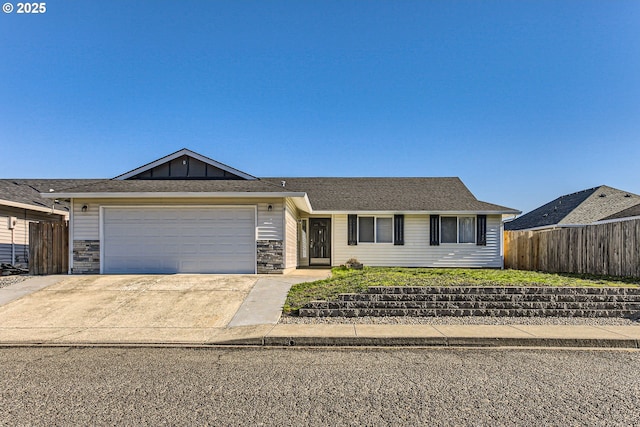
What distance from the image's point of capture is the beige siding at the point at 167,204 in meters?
13.1

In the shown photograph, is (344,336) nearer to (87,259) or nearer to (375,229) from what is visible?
(87,259)

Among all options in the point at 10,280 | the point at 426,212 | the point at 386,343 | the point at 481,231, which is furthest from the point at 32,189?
the point at 481,231

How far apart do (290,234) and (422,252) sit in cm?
596

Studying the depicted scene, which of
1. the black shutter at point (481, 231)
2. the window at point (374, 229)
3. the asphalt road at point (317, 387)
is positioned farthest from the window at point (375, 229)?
the asphalt road at point (317, 387)

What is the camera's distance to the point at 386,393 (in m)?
4.62

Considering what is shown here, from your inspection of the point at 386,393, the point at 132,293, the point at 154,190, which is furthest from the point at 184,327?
the point at 154,190

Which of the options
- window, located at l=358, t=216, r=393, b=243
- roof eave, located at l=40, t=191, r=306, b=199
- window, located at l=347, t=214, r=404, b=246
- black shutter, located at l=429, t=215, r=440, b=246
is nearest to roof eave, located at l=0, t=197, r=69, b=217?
roof eave, located at l=40, t=191, r=306, b=199

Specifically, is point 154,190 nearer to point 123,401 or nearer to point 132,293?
point 132,293

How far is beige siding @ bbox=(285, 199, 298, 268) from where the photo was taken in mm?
13797

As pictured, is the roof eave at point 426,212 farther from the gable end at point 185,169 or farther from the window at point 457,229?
the gable end at point 185,169

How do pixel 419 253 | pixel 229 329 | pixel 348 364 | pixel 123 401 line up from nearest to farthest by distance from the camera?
pixel 123 401 → pixel 348 364 → pixel 229 329 → pixel 419 253

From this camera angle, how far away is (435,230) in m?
17.5

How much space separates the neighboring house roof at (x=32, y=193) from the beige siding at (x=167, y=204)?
3949mm

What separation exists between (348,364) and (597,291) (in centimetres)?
678
